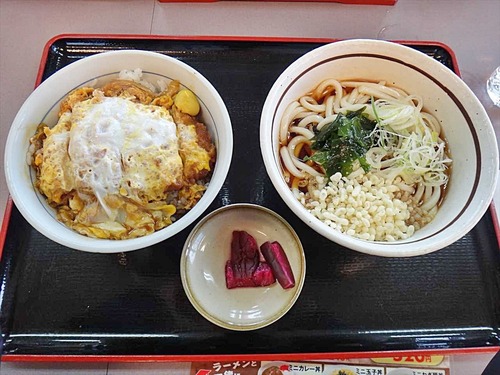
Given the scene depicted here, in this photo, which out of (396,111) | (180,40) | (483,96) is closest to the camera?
(396,111)

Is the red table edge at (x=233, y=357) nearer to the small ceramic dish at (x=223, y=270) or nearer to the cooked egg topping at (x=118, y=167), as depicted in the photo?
the small ceramic dish at (x=223, y=270)

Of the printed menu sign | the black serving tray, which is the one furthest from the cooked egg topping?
the printed menu sign

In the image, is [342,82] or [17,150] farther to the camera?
[342,82]

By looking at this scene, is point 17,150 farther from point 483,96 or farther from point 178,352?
point 483,96

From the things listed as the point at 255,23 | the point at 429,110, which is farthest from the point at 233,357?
the point at 255,23

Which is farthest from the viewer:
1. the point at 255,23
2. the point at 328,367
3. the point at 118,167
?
the point at 255,23

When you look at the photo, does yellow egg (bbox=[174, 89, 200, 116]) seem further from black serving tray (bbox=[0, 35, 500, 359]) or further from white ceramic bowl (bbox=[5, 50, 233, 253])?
black serving tray (bbox=[0, 35, 500, 359])

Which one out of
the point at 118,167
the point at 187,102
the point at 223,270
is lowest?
the point at 223,270

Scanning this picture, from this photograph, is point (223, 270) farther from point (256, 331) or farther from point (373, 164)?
point (373, 164)

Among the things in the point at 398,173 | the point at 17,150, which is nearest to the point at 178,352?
the point at 17,150
